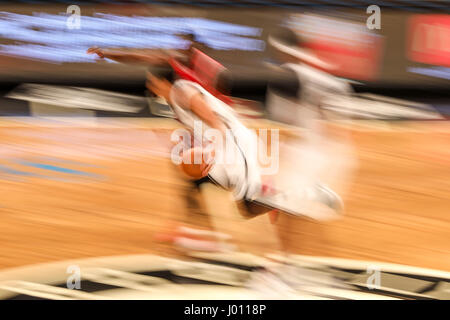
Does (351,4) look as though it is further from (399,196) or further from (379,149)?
(399,196)

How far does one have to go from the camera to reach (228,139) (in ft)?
4.43

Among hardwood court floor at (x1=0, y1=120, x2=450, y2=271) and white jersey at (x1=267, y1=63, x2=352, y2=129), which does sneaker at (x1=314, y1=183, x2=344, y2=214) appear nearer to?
hardwood court floor at (x1=0, y1=120, x2=450, y2=271)

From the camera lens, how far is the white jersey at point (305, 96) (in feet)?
4.44

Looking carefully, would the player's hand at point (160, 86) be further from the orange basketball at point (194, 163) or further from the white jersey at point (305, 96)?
the white jersey at point (305, 96)

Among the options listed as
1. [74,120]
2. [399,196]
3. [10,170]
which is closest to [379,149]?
[399,196]

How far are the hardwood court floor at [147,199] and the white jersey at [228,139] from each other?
0.30 feet

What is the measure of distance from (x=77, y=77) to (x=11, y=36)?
207 millimetres

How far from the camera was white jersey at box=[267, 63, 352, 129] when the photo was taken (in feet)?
4.44

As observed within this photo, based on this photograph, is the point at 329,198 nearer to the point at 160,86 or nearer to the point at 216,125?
the point at 216,125

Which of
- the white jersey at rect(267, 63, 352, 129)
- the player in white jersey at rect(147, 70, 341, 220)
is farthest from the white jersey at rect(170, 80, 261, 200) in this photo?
the white jersey at rect(267, 63, 352, 129)

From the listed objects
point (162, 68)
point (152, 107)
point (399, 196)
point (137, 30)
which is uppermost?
point (137, 30)

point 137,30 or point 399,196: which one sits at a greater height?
point 137,30

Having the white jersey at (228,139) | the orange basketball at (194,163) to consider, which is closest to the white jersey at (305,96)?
the white jersey at (228,139)
